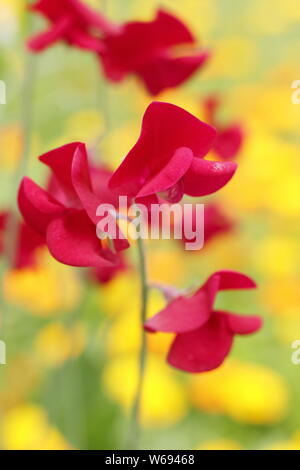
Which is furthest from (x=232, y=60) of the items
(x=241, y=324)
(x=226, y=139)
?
(x=241, y=324)

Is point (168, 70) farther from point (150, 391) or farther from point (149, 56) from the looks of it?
point (150, 391)

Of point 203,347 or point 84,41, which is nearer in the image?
point 203,347

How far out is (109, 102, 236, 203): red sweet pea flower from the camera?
515mm

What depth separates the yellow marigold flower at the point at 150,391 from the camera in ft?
3.95

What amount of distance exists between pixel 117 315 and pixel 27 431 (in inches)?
12.5

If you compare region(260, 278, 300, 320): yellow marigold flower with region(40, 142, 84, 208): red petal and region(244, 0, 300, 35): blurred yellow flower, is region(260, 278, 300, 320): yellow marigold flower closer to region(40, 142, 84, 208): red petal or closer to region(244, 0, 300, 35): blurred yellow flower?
region(40, 142, 84, 208): red petal

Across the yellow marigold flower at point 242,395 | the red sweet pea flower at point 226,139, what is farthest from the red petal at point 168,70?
the yellow marigold flower at point 242,395

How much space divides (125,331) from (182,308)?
717 millimetres

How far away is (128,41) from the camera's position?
2.62 feet

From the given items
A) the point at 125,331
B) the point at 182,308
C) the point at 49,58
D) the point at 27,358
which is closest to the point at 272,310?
the point at 125,331

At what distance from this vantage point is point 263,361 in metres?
1.41

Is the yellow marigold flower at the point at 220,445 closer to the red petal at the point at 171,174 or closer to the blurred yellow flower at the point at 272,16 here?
the red petal at the point at 171,174

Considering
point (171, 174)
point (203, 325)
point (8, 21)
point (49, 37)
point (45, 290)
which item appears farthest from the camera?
point (45, 290)

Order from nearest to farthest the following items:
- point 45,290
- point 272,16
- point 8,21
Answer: point 8,21 < point 45,290 < point 272,16
